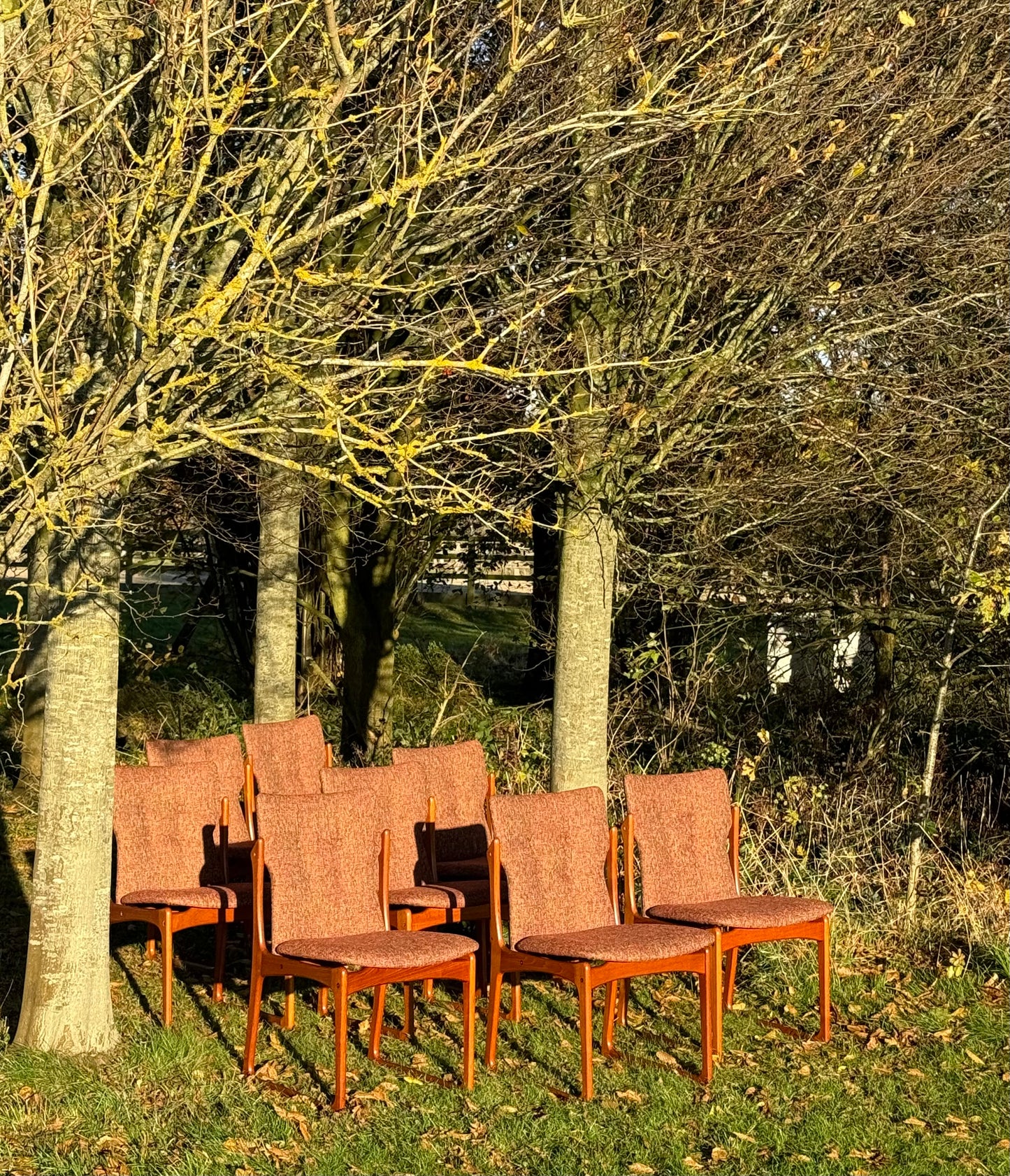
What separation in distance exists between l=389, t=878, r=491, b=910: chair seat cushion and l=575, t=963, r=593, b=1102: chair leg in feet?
3.43

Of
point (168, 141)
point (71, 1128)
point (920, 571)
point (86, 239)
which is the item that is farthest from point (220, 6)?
point (920, 571)

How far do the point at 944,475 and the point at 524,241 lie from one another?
134 inches

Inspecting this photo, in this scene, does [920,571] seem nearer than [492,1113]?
No

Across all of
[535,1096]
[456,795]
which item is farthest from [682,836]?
[535,1096]

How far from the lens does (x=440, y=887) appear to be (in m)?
7.52

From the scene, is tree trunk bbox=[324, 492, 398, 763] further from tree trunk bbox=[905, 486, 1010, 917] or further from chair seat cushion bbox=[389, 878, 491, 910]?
chair seat cushion bbox=[389, 878, 491, 910]

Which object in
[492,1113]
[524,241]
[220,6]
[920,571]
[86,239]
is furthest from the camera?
[920,571]

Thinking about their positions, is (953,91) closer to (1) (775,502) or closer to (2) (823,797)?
(1) (775,502)

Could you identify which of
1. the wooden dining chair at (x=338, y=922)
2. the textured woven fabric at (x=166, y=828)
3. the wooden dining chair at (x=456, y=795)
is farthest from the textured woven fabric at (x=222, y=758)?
the wooden dining chair at (x=338, y=922)

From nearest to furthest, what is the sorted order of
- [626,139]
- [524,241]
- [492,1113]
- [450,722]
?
[492,1113], [626,139], [524,241], [450,722]

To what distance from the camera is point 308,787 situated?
28.5 feet

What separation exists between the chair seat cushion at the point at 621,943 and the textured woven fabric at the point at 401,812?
1095 millimetres

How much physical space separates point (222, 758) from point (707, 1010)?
10.1ft

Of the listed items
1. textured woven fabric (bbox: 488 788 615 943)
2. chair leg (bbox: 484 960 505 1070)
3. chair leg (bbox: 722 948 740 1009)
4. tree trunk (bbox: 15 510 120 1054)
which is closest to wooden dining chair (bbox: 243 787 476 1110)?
chair leg (bbox: 484 960 505 1070)
